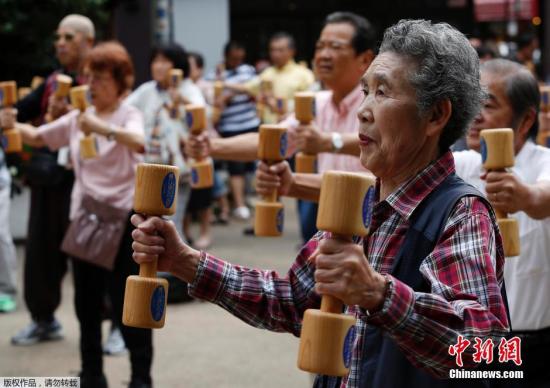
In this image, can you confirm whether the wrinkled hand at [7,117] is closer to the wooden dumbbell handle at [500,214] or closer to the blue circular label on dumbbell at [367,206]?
the wooden dumbbell handle at [500,214]

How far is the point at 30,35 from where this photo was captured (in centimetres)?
962

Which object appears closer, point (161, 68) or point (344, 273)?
point (344, 273)

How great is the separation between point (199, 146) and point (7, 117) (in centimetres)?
137

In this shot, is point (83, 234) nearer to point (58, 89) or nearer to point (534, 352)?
point (58, 89)

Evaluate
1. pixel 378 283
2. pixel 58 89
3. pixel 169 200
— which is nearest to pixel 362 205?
pixel 378 283


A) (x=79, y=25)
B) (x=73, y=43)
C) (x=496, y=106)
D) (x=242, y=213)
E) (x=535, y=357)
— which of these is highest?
(x=79, y=25)

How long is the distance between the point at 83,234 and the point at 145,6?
5496 mm

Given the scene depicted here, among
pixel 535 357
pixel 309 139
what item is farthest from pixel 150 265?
pixel 309 139

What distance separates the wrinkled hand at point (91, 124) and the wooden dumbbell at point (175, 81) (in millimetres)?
1657

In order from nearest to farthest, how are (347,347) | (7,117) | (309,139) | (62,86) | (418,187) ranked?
1. (347,347)
2. (418,187)
3. (309,139)
4. (7,117)
5. (62,86)

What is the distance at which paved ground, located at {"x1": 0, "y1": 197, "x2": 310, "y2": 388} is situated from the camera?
584 centimetres

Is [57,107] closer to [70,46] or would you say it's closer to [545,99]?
[70,46]

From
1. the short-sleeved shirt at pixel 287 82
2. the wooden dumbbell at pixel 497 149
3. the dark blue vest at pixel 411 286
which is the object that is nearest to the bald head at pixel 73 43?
the wooden dumbbell at pixel 497 149

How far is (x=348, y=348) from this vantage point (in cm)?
209
